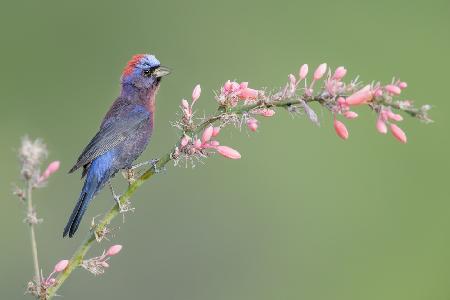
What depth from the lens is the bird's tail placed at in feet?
14.0

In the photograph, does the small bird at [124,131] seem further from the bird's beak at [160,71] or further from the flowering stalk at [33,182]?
the flowering stalk at [33,182]

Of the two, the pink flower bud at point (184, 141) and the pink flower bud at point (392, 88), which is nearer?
the pink flower bud at point (392, 88)

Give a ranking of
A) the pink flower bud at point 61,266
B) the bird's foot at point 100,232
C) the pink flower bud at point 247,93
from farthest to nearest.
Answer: the pink flower bud at point 247,93 < the bird's foot at point 100,232 < the pink flower bud at point 61,266

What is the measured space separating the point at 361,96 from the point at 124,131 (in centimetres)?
295

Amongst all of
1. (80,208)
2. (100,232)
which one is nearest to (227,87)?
(100,232)

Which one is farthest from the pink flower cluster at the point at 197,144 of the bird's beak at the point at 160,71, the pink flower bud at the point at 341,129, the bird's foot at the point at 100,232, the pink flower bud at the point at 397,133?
the bird's beak at the point at 160,71

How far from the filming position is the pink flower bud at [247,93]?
347 cm

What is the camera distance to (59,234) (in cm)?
945

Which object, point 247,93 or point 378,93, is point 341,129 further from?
point 247,93

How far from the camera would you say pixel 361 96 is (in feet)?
10.4

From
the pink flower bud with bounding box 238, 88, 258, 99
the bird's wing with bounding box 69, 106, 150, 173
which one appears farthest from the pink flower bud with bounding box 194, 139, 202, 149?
the bird's wing with bounding box 69, 106, 150, 173

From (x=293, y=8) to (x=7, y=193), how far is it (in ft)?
20.2

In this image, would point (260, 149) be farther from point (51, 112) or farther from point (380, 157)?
point (51, 112)

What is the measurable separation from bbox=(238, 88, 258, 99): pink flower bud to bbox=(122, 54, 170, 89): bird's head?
2773 millimetres
